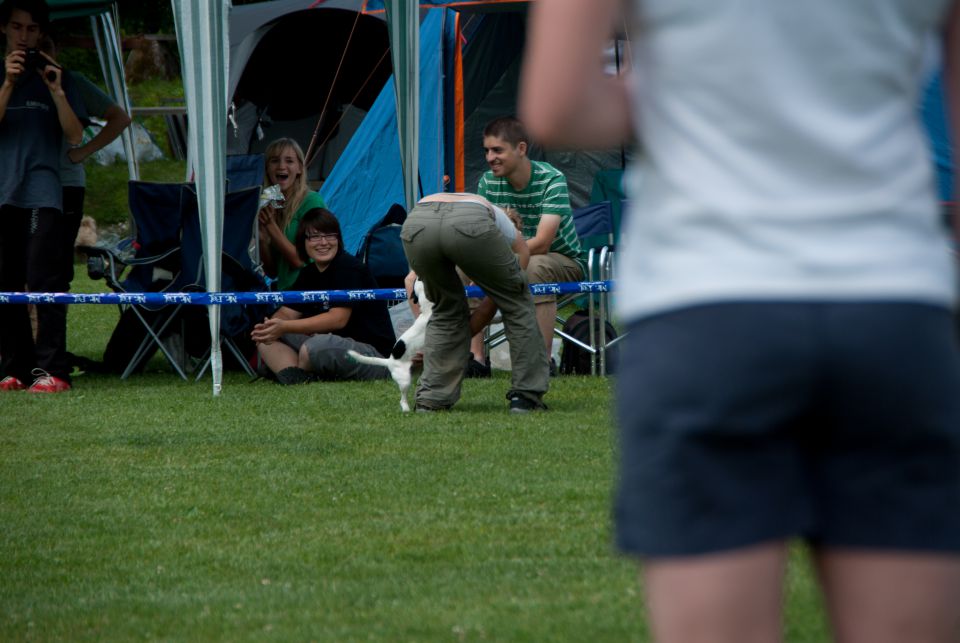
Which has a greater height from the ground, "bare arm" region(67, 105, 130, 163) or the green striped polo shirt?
"bare arm" region(67, 105, 130, 163)

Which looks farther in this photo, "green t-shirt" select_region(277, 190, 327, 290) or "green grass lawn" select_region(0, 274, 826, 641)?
"green t-shirt" select_region(277, 190, 327, 290)

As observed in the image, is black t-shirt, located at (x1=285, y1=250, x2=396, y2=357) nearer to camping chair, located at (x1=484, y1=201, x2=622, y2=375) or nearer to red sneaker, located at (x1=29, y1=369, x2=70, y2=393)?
camping chair, located at (x1=484, y1=201, x2=622, y2=375)

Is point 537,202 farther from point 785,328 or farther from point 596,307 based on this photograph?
point 785,328

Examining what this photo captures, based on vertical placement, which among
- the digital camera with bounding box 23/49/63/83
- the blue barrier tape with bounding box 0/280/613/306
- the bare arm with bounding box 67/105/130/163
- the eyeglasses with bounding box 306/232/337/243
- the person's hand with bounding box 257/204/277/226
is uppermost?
the digital camera with bounding box 23/49/63/83

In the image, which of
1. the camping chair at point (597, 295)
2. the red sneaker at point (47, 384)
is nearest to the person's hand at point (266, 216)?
the red sneaker at point (47, 384)

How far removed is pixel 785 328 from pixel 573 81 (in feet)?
0.92

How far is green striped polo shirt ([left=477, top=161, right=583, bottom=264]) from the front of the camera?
805 centimetres

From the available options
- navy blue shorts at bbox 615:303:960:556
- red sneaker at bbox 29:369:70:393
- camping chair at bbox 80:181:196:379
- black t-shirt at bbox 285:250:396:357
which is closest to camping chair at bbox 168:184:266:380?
camping chair at bbox 80:181:196:379

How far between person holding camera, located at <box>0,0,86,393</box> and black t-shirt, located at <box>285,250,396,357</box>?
4.53 ft

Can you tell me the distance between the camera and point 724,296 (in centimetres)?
121

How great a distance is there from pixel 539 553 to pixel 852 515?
109 inches

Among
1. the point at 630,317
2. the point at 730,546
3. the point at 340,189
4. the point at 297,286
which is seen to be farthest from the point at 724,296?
the point at 340,189

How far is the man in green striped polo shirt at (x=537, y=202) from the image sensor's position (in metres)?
7.83

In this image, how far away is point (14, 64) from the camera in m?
7.84
